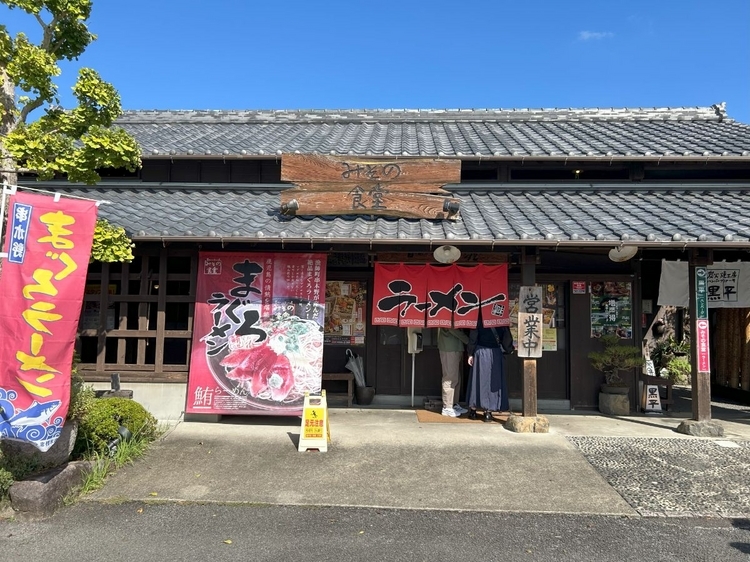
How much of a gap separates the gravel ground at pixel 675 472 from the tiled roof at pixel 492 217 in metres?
2.88

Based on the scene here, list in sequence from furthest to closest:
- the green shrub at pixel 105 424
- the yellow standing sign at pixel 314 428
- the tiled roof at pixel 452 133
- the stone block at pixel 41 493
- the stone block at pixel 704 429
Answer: the tiled roof at pixel 452 133
the stone block at pixel 704 429
the yellow standing sign at pixel 314 428
the green shrub at pixel 105 424
the stone block at pixel 41 493

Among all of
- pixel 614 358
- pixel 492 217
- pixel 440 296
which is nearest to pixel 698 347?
pixel 614 358

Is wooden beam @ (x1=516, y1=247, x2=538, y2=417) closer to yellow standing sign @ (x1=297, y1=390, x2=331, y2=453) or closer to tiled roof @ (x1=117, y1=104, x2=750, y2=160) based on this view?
tiled roof @ (x1=117, y1=104, x2=750, y2=160)

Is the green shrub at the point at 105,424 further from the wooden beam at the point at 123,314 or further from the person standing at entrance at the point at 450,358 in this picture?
the person standing at entrance at the point at 450,358

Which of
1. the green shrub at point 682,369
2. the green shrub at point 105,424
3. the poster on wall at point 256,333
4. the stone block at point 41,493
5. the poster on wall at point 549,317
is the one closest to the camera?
the stone block at point 41,493

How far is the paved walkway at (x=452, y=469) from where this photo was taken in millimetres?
5238

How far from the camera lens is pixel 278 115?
1375cm

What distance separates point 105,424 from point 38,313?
6.39 ft

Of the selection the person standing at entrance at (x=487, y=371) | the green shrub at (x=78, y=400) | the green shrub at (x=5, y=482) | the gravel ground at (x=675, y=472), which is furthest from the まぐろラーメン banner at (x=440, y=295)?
the green shrub at (x=5, y=482)

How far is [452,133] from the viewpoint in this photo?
1200 centimetres

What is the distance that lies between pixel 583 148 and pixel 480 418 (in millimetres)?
5866

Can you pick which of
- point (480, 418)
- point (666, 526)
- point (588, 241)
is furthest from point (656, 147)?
point (666, 526)

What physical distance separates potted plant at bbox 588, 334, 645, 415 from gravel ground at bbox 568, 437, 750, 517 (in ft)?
5.26

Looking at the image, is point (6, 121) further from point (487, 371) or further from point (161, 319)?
point (487, 371)
